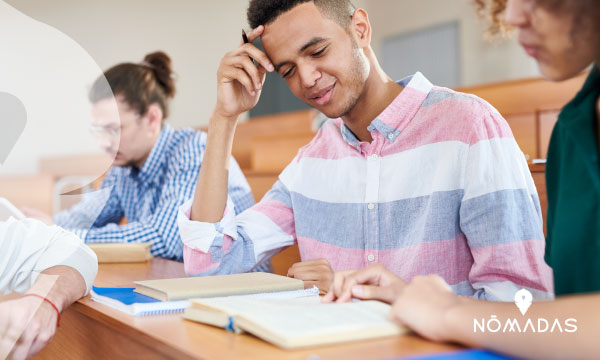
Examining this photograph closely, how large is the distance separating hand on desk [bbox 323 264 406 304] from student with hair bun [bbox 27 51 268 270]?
3.10ft

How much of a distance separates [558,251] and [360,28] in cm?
67

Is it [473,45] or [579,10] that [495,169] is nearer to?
[579,10]

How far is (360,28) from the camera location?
49.9 inches

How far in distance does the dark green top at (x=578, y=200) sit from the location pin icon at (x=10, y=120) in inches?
26.1

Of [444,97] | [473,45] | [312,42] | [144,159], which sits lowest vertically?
[144,159]

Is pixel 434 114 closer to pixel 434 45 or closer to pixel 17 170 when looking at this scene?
pixel 17 170

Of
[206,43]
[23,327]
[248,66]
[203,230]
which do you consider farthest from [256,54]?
[206,43]

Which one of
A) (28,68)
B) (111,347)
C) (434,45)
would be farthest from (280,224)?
(434,45)

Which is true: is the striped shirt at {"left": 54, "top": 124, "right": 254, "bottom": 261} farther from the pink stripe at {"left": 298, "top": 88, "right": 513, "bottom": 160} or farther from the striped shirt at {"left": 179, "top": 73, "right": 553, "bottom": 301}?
the pink stripe at {"left": 298, "top": 88, "right": 513, "bottom": 160}

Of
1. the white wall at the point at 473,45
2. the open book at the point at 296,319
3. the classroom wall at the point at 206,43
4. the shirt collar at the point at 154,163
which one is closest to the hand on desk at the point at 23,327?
the open book at the point at 296,319

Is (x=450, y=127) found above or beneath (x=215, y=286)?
above

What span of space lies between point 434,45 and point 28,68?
6.04 meters

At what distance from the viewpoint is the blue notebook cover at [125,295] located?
885 mm

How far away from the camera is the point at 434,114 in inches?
45.8
